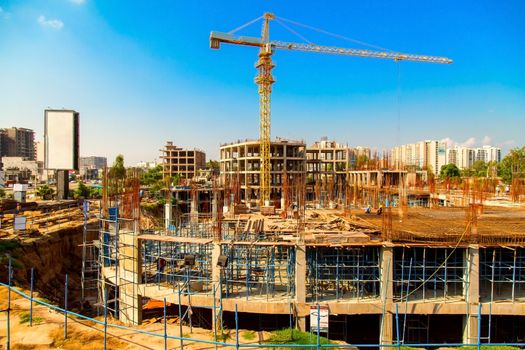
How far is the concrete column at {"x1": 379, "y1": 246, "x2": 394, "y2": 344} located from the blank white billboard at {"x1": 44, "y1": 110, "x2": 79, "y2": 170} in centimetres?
3999

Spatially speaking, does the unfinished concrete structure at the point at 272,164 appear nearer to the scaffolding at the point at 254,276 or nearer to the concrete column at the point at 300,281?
the scaffolding at the point at 254,276

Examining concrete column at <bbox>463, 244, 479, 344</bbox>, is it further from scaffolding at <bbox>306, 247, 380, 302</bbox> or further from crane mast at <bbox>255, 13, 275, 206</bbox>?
crane mast at <bbox>255, 13, 275, 206</bbox>

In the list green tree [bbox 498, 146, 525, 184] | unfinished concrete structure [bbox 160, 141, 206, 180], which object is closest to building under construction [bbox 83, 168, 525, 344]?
green tree [bbox 498, 146, 525, 184]

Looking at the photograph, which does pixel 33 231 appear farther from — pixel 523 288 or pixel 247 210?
pixel 523 288

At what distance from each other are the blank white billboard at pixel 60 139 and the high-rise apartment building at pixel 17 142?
80.2 m

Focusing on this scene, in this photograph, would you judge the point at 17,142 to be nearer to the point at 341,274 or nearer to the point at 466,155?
the point at 341,274

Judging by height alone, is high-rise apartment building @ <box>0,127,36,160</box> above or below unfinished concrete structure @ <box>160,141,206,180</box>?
above

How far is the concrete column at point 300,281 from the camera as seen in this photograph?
1382 centimetres

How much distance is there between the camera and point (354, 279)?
14656mm

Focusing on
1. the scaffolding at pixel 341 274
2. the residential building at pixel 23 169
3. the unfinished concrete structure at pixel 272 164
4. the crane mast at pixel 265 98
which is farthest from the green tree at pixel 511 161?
the residential building at pixel 23 169

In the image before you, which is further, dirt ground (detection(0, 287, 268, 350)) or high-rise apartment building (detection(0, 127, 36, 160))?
high-rise apartment building (detection(0, 127, 36, 160))

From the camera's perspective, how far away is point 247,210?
31969 mm

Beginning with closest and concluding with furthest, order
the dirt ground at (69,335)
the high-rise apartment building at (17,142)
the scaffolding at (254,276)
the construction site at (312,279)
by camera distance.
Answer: the dirt ground at (69,335) → the construction site at (312,279) → the scaffolding at (254,276) → the high-rise apartment building at (17,142)

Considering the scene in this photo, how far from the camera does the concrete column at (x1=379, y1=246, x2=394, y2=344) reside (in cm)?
1386
